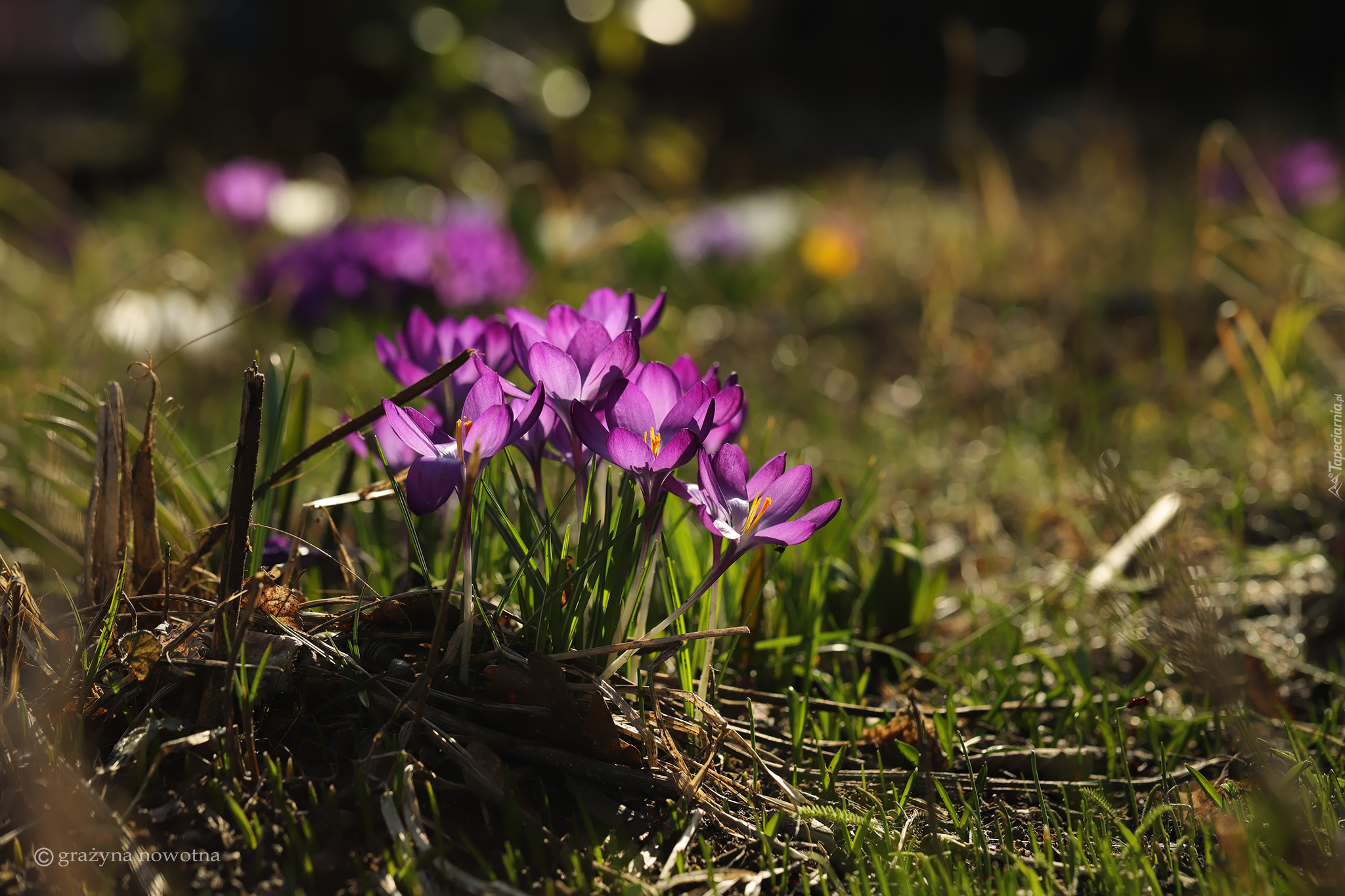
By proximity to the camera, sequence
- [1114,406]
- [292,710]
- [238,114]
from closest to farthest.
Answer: [292,710] < [1114,406] < [238,114]

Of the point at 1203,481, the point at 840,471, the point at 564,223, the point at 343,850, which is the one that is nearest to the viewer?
the point at 343,850

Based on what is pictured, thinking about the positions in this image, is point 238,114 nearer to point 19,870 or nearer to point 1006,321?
point 1006,321

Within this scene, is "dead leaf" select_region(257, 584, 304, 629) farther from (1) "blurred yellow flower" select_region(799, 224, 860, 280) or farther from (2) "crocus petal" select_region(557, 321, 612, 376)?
(1) "blurred yellow flower" select_region(799, 224, 860, 280)

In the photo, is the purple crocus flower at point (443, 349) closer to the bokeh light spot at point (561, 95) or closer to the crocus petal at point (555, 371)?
the crocus petal at point (555, 371)

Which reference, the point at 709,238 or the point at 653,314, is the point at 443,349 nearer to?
the point at 653,314

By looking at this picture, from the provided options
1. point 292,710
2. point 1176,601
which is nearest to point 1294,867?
point 1176,601

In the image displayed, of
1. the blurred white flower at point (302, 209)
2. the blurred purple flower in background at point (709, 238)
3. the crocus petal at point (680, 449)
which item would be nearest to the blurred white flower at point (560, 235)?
the blurred purple flower in background at point (709, 238)

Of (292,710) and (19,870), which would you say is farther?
(292,710)
